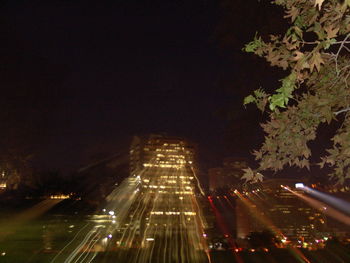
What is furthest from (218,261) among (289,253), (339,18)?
(339,18)

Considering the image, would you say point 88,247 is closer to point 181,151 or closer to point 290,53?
point 290,53

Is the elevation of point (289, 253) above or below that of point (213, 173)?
below

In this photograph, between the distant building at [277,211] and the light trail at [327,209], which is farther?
the distant building at [277,211]

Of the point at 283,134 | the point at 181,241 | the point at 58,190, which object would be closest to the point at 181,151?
the point at 58,190

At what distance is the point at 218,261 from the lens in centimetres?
1015

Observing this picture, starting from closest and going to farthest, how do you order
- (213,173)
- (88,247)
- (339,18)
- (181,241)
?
1. (339,18)
2. (88,247)
3. (181,241)
4. (213,173)

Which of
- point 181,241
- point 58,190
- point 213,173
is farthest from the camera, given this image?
point 213,173

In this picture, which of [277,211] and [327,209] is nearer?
[327,209]

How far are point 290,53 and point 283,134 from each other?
2.71ft

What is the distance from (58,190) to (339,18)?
16473 mm

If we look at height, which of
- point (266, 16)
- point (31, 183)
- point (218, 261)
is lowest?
point (218, 261)

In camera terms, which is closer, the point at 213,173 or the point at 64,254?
the point at 64,254

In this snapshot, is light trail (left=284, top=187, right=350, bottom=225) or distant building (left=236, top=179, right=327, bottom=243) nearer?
light trail (left=284, top=187, right=350, bottom=225)

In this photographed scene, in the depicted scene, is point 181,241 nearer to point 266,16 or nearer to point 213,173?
point 266,16
